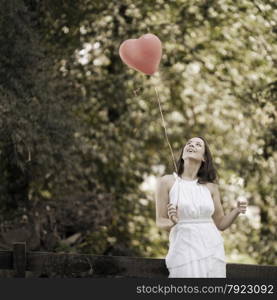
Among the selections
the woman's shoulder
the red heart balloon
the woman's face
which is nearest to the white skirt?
the woman's shoulder

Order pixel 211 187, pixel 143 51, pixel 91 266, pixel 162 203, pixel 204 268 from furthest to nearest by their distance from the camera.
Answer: pixel 91 266
pixel 143 51
pixel 211 187
pixel 162 203
pixel 204 268

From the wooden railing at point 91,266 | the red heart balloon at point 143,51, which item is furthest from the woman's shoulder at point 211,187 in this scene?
the red heart balloon at point 143,51

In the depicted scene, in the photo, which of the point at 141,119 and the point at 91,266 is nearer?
the point at 91,266

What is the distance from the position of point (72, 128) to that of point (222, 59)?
2.96 m

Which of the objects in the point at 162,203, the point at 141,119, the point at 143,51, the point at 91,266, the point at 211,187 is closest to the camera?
the point at 162,203

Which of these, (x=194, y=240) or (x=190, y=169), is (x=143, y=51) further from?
(x=194, y=240)

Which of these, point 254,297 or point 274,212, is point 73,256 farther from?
point 274,212

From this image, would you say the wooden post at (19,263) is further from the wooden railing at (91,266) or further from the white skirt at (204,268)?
the white skirt at (204,268)

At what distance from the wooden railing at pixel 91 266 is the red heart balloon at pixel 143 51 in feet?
4.63

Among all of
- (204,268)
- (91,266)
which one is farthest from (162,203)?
(91,266)

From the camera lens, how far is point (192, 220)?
13.8 feet

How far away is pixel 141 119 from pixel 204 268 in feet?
20.9

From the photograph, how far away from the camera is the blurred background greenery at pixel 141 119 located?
30.3 ft

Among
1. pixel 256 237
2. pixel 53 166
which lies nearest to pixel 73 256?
pixel 53 166
